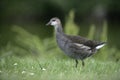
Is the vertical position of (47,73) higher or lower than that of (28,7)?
lower

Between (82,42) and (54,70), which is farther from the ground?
(82,42)

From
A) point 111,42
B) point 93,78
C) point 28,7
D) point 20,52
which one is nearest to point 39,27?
A: point 28,7

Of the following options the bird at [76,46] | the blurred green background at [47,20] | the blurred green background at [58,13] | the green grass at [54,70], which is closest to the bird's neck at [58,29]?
the bird at [76,46]

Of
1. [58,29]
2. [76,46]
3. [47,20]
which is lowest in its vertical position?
[76,46]

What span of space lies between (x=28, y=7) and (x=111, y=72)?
24143mm

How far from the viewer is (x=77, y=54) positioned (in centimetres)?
1252

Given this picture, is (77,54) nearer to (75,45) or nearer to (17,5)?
(75,45)

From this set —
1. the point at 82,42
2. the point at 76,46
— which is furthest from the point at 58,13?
the point at 76,46

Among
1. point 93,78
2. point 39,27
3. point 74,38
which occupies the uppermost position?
point 39,27

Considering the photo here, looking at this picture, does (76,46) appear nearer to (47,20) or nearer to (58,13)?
(47,20)

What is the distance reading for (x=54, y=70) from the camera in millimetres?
11336

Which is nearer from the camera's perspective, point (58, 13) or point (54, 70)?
point (54, 70)

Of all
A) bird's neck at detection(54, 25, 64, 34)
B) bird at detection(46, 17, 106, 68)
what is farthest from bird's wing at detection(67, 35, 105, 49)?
bird's neck at detection(54, 25, 64, 34)

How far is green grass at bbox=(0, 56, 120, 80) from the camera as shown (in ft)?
35.1
